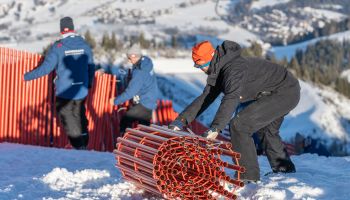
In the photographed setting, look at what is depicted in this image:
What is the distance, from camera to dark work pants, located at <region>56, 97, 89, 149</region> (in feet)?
28.4

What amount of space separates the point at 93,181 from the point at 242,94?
169cm

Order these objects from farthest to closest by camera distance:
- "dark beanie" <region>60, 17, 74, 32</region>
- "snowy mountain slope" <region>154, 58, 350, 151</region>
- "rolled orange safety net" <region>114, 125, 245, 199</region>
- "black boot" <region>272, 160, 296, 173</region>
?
1. "snowy mountain slope" <region>154, 58, 350, 151</region>
2. "dark beanie" <region>60, 17, 74, 32</region>
3. "black boot" <region>272, 160, 296, 173</region>
4. "rolled orange safety net" <region>114, 125, 245, 199</region>

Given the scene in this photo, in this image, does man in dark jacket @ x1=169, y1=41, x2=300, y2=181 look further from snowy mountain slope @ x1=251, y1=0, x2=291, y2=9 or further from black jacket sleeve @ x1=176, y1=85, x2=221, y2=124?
snowy mountain slope @ x1=251, y1=0, x2=291, y2=9

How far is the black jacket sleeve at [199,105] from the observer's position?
18.6 ft

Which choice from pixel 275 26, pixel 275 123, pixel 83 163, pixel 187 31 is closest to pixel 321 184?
pixel 275 123

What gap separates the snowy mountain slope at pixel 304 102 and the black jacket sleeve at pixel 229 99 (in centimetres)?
4346

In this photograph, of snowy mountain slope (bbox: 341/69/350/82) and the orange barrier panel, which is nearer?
the orange barrier panel

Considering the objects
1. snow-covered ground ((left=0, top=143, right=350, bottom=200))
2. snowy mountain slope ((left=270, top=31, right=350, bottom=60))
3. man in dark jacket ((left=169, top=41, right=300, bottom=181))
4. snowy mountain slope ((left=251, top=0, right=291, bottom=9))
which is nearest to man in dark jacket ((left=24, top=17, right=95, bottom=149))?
snow-covered ground ((left=0, top=143, right=350, bottom=200))

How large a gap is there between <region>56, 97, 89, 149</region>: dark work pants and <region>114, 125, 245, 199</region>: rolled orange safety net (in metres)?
3.85

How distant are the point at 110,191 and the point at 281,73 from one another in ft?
6.93

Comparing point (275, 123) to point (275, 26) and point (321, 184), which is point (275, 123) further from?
point (275, 26)

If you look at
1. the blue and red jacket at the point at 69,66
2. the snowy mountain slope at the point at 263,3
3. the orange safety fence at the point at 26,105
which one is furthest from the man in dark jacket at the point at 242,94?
the snowy mountain slope at the point at 263,3

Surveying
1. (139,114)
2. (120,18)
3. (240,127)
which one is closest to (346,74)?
(120,18)

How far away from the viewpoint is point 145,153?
15.7 ft
